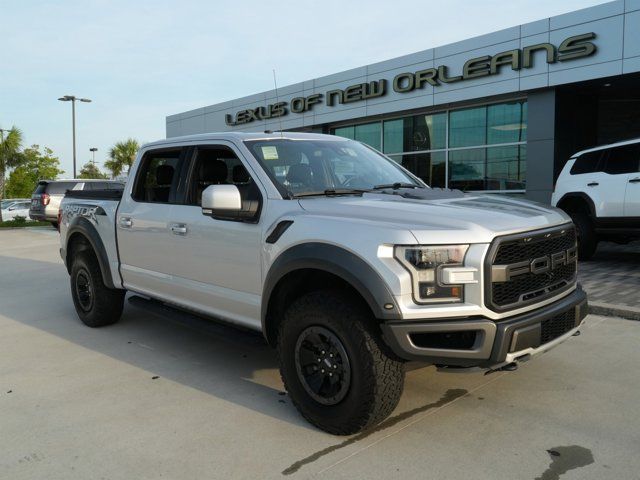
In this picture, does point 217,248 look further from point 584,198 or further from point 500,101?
point 500,101

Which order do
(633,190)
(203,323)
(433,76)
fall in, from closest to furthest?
(203,323) → (633,190) → (433,76)

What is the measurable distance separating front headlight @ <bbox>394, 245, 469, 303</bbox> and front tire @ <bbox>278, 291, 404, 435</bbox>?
14.2 inches

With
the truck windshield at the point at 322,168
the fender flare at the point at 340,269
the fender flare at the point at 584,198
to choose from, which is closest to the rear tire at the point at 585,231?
the fender flare at the point at 584,198

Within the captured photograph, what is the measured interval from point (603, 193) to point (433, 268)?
720 centimetres

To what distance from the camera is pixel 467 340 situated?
2924 millimetres

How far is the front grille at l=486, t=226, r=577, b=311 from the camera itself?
293 cm

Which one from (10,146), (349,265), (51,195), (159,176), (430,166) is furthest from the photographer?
(10,146)

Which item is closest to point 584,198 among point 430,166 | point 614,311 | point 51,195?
point 614,311

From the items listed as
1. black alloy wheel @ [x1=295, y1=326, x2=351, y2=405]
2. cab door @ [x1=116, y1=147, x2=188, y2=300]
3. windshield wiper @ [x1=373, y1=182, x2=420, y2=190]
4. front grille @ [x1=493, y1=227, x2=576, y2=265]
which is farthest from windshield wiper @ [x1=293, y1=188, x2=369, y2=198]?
cab door @ [x1=116, y1=147, x2=188, y2=300]

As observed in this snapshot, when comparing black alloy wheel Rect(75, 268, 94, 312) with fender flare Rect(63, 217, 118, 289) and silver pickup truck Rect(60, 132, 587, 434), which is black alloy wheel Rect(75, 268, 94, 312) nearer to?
fender flare Rect(63, 217, 118, 289)

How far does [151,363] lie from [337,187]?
7.22 ft

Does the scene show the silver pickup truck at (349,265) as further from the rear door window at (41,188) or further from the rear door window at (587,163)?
the rear door window at (41,188)

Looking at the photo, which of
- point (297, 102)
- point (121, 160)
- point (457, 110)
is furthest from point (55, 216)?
point (121, 160)

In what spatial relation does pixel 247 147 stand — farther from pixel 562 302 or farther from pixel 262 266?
pixel 562 302
